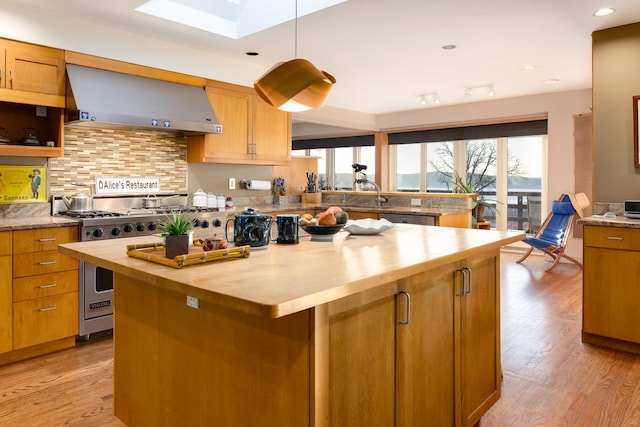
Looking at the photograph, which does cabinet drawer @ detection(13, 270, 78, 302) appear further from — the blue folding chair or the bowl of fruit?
the blue folding chair

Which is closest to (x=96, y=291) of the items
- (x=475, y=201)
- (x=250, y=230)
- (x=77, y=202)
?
(x=77, y=202)

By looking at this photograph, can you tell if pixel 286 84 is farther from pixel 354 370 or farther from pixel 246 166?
pixel 246 166

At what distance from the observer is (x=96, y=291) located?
132 inches

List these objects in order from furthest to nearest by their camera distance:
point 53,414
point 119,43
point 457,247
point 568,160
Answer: point 568,160 < point 119,43 < point 53,414 < point 457,247

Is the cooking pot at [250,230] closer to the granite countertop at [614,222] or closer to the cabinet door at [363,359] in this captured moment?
the cabinet door at [363,359]

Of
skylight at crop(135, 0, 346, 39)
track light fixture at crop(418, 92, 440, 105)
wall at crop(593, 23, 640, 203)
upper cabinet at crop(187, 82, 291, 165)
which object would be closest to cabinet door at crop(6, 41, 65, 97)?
skylight at crop(135, 0, 346, 39)

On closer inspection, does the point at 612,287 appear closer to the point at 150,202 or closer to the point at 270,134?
the point at 270,134

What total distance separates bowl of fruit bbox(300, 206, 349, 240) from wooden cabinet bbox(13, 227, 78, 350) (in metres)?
1.96

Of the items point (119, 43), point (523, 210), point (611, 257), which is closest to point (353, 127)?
point (523, 210)

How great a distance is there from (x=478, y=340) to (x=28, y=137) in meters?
3.42

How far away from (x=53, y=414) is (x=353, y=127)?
6.70 metres

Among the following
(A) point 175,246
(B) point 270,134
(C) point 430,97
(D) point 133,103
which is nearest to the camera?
(A) point 175,246

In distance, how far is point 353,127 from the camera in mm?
8203

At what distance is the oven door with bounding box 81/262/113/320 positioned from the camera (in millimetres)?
3297
